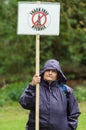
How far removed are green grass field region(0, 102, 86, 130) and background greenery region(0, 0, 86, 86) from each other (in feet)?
19.2

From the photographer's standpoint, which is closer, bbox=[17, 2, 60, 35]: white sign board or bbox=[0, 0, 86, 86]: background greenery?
bbox=[17, 2, 60, 35]: white sign board

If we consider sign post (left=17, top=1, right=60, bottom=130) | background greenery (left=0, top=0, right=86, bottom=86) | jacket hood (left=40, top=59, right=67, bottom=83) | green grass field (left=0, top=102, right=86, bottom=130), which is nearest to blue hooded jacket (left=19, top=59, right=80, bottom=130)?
jacket hood (left=40, top=59, right=67, bottom=83)

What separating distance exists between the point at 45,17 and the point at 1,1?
1250 cm

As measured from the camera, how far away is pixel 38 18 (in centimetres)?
702

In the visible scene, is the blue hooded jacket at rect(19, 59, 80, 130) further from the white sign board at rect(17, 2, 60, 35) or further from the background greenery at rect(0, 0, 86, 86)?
the background greenery at rect(0, 0, 86, 86)

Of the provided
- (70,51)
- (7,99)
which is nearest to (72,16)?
(70,51)

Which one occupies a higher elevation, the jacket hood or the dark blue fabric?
the jacket hood

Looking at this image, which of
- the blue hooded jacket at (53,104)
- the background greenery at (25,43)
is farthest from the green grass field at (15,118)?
the background greenery at (25,43)

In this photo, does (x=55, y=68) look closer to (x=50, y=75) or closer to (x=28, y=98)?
(x=50, y=75)

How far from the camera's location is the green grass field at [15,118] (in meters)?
11.4

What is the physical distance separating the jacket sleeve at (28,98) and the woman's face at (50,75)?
0.71 ft

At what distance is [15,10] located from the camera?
19578 mm

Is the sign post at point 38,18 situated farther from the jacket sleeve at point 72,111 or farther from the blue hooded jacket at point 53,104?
the jacket sleeve at point 72,111

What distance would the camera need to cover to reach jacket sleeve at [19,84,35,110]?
21.4 feet
